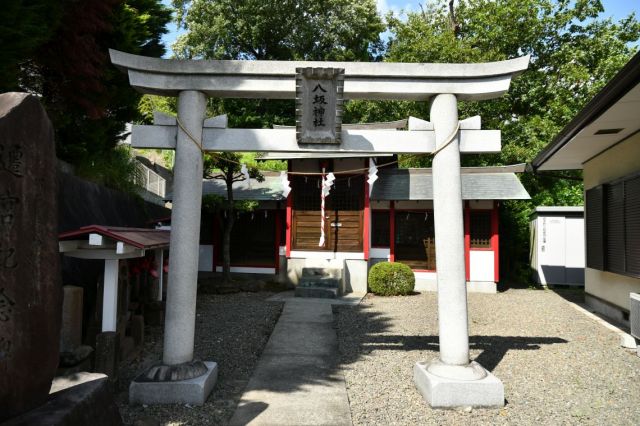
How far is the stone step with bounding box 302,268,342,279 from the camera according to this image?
13.2m

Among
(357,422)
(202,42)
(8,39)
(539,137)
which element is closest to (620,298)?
(357,422)

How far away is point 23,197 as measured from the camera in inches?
114

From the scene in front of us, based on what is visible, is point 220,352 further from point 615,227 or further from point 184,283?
point 615,227

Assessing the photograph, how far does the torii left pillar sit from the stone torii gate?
0.5 inches

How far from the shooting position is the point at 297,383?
548 cm

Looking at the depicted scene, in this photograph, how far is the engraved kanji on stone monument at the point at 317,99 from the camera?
5105 millimetres

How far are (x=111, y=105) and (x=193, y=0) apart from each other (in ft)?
61.8

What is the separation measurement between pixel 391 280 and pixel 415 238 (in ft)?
8.36

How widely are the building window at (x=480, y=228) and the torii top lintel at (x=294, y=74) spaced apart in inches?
385

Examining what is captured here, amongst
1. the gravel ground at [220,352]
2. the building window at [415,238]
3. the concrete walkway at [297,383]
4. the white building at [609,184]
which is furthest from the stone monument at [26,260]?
the building window at [415,238]

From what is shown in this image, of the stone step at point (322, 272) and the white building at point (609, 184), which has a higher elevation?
the white building at point (609, 184)

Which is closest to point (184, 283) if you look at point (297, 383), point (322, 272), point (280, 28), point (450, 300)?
point (297, 383)

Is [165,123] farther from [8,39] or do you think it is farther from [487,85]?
[487,85]

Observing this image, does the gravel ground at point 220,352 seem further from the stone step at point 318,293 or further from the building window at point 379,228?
the building window at point 379,228
